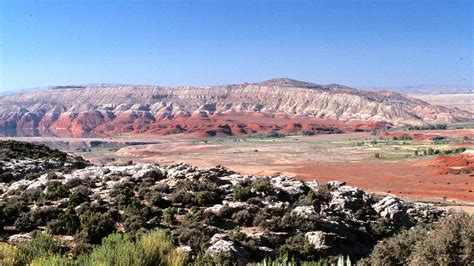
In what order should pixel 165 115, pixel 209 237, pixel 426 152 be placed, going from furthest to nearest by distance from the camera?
pixel 165 115, pixel 426 152, pixel 209 237

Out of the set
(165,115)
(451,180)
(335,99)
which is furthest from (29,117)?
(451,180)

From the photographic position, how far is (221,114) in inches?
6329

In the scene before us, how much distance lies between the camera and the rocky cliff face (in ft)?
452

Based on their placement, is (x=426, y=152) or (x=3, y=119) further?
(x=3, y=119)

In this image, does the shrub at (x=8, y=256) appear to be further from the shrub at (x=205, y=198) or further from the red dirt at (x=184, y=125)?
the red dirt at (x=184, y=125)

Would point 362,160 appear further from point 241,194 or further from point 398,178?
point 241,194

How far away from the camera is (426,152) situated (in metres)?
71.2

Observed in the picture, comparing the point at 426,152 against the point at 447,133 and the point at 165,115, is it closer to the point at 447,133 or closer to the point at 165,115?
the point at 447,133

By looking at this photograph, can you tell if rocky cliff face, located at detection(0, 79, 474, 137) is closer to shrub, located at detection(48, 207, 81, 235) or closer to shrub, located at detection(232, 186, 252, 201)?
shrub, located at detection(232, 186, 252, 201)

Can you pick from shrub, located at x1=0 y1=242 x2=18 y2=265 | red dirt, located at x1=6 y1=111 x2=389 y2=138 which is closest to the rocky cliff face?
red dirt, located at x1=6 y1=111 x2=389 y2=138

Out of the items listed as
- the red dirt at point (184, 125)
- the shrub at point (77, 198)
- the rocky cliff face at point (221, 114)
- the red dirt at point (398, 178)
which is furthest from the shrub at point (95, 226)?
the rocky cliff face at point (221, 114)

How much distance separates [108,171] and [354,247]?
12409 mm

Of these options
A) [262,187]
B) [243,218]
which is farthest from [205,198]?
[262,187]

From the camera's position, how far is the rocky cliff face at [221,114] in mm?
137625
